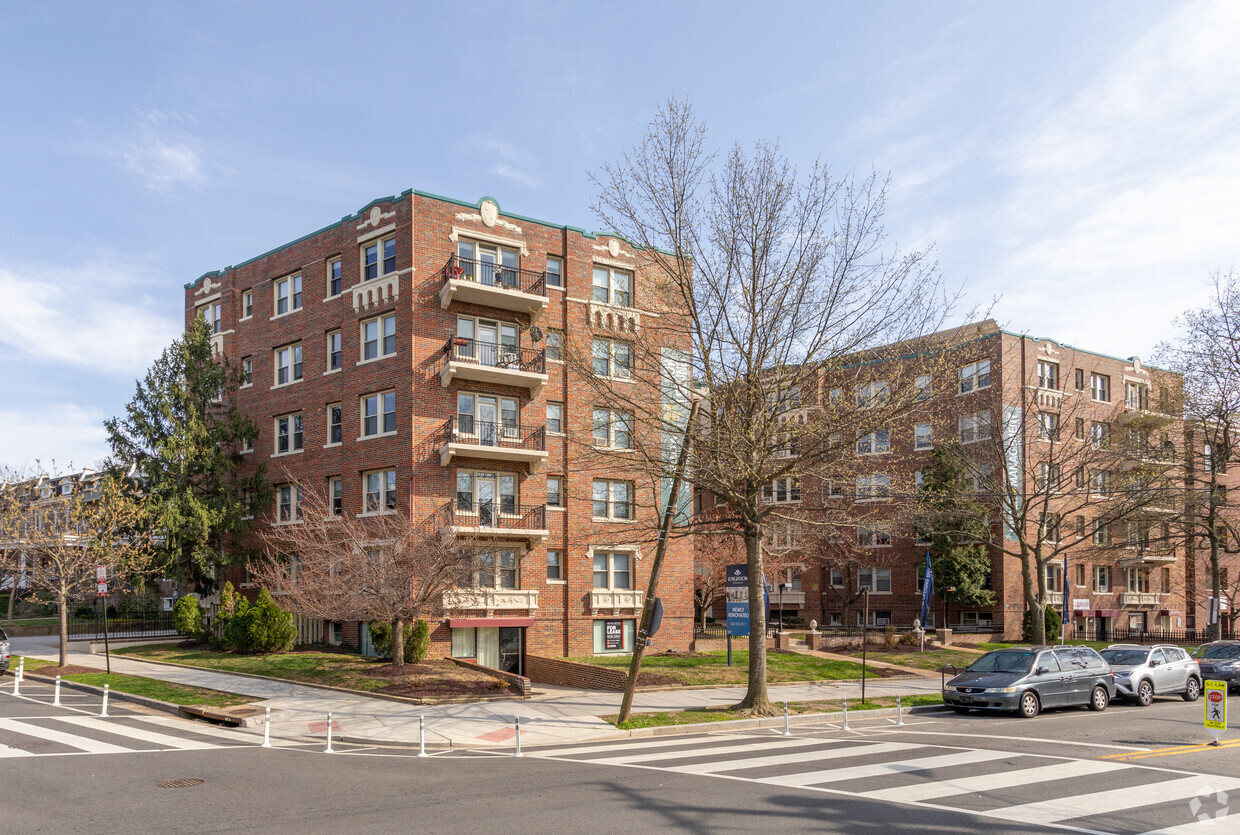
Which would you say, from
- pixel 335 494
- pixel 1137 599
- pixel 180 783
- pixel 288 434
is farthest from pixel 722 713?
pixel 1137 599

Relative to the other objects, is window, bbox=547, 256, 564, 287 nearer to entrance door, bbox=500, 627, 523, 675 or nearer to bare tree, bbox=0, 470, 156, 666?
entrance door, bbox=500, 627, 523, 675

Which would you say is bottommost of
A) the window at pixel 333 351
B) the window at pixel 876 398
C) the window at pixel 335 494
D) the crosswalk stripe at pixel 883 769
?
the crosswalk stripe at pixel 883 769

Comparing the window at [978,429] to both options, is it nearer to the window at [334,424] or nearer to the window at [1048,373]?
the window at [1048,373]

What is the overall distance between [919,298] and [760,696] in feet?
29.9

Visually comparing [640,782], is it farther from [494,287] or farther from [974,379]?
[974,379]

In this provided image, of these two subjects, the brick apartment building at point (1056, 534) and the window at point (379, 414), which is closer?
the window at point (379, 414)

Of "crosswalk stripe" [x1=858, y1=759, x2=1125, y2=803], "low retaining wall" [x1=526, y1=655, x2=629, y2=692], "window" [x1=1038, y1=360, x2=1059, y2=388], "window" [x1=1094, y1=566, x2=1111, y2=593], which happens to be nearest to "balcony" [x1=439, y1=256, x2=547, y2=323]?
"low retaining wall" [x1=526, y1=655, x2=629, y2=692]

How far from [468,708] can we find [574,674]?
6841 millimetres

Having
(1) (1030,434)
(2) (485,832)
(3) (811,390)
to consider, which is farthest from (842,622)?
(2) (485,832)

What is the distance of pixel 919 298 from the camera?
19969mm

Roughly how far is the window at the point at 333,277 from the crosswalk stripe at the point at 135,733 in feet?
59.6

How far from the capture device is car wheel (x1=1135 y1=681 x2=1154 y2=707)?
23.9 meters

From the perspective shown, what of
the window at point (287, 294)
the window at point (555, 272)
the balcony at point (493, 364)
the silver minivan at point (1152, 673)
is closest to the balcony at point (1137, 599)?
the silver minivan at point (1152, 673)

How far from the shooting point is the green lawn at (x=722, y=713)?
63.7 feet
